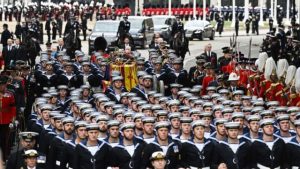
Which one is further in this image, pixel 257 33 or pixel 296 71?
pixel 257 33

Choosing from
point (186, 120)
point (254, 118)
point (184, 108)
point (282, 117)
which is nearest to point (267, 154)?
point (254, 118)

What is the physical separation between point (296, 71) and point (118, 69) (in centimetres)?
414

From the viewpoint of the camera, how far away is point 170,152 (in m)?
18.0

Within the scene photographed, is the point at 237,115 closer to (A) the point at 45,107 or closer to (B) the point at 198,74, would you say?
(A) the point at 45,107

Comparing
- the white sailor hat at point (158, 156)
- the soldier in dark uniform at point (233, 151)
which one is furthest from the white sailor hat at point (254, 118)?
the white sailor hat at point (158, 156)

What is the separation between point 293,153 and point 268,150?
0.40 metres

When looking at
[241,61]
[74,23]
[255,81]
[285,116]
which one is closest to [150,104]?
[285,116]

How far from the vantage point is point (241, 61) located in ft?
94.7

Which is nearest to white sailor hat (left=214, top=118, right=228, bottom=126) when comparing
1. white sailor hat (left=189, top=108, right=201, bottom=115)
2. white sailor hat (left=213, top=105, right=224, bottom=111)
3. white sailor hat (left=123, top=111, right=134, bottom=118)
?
white sailor hat (left=189, top=108, right=201, bottom=115)

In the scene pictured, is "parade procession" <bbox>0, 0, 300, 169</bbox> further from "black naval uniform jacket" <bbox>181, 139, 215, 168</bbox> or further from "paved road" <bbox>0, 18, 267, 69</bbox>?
"paved road" <bbox>0, 18, 267, 69</bbox>

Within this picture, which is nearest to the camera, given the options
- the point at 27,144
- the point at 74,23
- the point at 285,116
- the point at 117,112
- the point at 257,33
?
the point at 27,144

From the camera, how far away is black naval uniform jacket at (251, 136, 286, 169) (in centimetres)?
1803

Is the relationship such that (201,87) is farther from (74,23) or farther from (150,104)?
(74,23)

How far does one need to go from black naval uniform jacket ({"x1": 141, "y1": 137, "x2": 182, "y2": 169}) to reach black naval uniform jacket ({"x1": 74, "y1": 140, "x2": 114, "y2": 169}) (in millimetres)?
559
